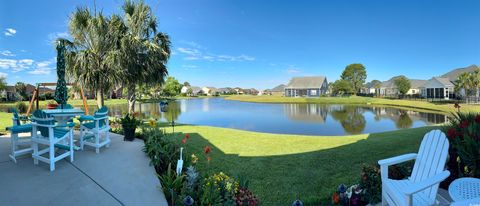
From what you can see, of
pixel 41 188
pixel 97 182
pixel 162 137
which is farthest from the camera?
pixel 162 137

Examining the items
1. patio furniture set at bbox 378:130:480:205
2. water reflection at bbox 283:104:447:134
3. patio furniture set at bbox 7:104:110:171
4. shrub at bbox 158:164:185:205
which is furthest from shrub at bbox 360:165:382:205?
water reflection at bbox 283:104:447:134

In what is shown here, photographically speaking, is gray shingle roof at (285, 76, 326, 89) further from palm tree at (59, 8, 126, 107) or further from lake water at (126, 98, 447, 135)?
palm tree at (59, 8, 126, 107)

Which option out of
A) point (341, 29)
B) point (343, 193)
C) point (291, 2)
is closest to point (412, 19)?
point (341, 29)

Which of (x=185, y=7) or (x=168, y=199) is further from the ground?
(x=185, y=7)

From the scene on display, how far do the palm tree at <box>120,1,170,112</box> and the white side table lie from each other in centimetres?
1135

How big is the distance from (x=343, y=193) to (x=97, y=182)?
121 inches

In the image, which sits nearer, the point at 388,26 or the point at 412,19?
the point at 412,19

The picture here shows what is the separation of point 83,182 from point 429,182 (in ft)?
12.3

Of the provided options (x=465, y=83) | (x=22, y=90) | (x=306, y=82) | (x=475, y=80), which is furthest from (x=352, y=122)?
(x=22, y=90)

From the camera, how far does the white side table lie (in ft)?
6.88

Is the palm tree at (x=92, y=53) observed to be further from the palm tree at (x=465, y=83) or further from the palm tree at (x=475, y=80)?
the palm tree at (x=465, y=83)

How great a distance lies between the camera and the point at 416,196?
2205 millimetres

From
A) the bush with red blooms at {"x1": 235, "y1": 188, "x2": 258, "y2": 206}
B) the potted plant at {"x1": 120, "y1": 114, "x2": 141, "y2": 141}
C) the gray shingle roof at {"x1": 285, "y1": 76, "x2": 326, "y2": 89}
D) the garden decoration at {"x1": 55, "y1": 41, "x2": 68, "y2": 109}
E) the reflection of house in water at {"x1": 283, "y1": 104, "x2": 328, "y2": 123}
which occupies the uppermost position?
the gray shingle roof at {"x1": 285, "y1": 76, "x2": 326, "y2": 89}

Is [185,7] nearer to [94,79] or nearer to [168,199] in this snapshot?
[94,79]
